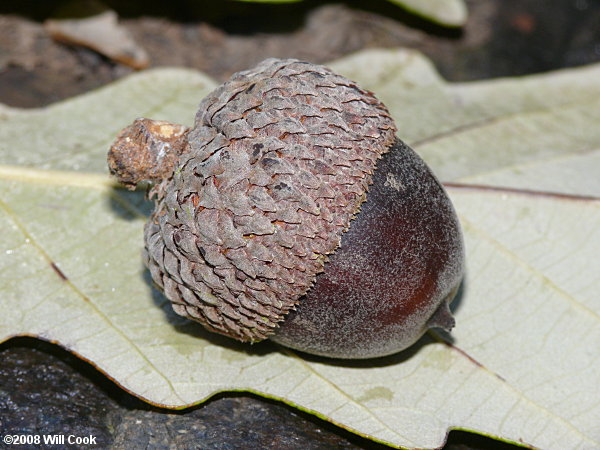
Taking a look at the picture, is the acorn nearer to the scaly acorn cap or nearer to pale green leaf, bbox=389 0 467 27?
the scaly acorn cap

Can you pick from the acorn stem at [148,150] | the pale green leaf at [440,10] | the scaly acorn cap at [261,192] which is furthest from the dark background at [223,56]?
the acorn stem at [148,150]

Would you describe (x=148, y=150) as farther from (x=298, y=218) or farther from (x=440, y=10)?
(x=440, y=10)

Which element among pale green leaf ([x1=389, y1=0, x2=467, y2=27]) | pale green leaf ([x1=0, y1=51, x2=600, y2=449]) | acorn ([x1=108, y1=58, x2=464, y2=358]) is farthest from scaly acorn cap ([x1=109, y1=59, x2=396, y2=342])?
pale green leaf ([x1=389, y1=0, x2=467, y2=27])

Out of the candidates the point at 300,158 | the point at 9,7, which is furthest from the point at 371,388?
the point at 9,7

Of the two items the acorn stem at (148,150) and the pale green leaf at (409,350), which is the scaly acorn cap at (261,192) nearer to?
the acorn stem at (148,150)

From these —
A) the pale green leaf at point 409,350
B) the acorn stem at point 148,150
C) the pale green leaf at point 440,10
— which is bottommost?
the pale green leaf at point 409,350

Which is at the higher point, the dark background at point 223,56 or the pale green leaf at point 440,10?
the pale green leaf at point 440,10
